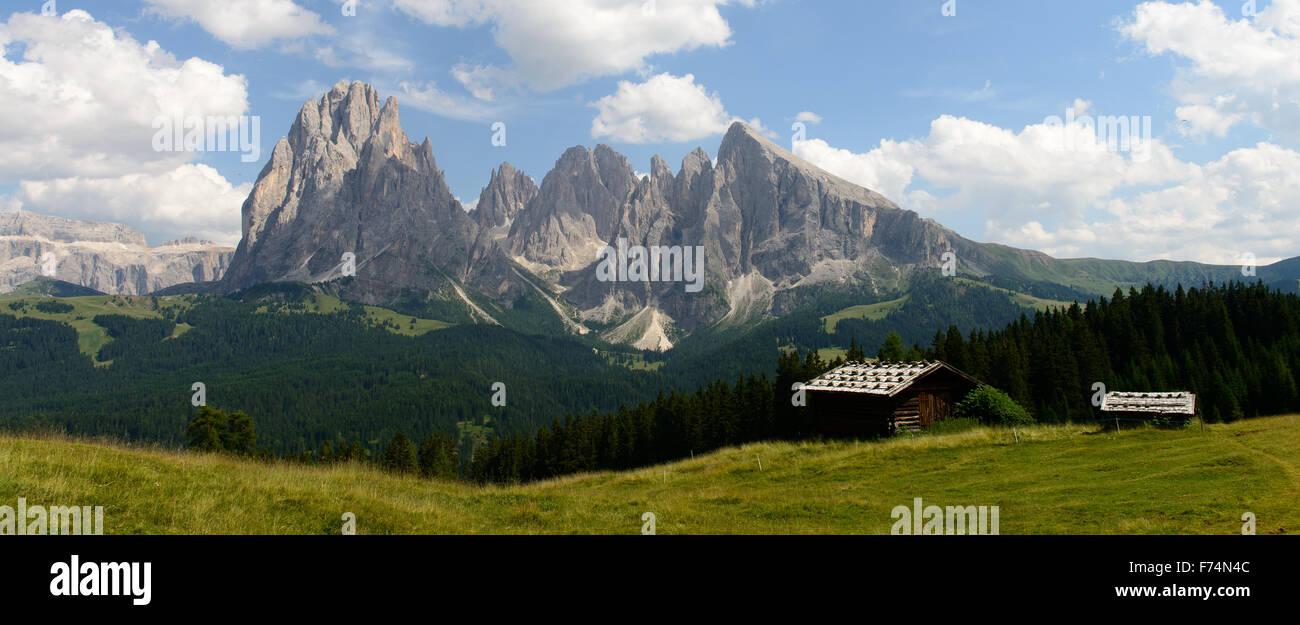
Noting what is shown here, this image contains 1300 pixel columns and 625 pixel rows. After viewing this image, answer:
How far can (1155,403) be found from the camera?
104 ft

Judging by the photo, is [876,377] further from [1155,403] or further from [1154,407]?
[1155,403]

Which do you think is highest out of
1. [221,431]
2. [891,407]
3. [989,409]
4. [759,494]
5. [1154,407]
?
[1154,407]

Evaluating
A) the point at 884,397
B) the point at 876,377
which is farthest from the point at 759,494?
the point at 876,377

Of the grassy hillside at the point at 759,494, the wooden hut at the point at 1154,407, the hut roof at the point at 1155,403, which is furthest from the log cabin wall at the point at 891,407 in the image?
the wooden hut at the point at 1154,407

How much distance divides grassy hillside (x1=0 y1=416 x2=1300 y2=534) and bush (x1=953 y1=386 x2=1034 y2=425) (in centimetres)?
1008

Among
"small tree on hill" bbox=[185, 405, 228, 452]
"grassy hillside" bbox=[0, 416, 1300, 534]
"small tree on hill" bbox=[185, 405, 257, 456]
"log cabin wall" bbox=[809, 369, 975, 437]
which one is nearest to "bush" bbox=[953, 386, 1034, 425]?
"log cabin wall" bbox=[809, 369, 975, 437]

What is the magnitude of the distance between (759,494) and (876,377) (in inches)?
828

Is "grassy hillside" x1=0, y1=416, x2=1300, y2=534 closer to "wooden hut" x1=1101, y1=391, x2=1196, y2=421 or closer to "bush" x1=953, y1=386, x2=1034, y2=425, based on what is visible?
"wooden hut" x1=1101, y1=391, x2=1196, y2=421

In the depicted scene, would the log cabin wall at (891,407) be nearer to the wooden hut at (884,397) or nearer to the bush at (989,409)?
the wooden hut at (884,397)
